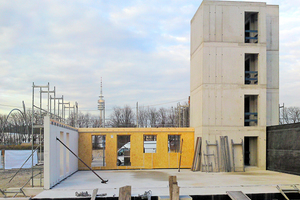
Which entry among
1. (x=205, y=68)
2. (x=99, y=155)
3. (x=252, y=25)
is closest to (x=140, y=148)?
(x=205, y=68)

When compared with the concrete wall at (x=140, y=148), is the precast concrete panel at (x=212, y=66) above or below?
above

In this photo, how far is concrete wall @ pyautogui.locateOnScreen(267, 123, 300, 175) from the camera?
14758 millimetres

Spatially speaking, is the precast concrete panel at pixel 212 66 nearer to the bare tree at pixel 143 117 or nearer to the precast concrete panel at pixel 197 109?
the precast concrete panel at pixel 197 109

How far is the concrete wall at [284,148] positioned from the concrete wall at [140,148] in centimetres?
461

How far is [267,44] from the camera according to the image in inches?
736

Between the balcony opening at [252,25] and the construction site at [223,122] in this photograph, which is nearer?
the construction site at [223,122]

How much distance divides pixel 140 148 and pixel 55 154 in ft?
23.7

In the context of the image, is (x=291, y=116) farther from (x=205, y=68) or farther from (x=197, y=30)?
(x=205, y=68)

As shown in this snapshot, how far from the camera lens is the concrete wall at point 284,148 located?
14.8 m

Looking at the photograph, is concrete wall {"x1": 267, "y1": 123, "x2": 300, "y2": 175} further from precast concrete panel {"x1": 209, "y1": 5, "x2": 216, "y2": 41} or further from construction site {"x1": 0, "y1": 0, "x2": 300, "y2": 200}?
precast concrete panel {"x1": 209, "y1": 5, "x2": 216, "y2": 41}

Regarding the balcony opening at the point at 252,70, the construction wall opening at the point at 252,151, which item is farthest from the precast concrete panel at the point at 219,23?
the construction wall opening at the point at 252,151

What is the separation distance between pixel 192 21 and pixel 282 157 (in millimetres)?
10317

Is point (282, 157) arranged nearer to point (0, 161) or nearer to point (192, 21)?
point (192, 21)

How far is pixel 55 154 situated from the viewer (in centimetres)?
1210
